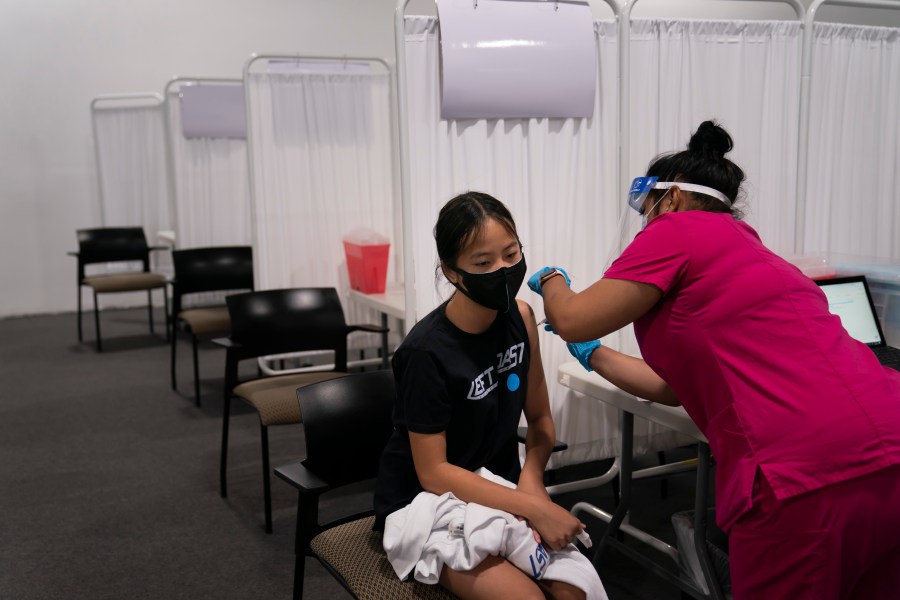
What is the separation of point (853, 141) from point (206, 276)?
3377 millimetres

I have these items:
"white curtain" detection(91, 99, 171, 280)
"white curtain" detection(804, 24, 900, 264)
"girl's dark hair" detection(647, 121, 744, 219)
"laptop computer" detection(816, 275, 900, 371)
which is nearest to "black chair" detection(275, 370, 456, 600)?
"girl's dark hair" detection(647, 121, 744, 219)

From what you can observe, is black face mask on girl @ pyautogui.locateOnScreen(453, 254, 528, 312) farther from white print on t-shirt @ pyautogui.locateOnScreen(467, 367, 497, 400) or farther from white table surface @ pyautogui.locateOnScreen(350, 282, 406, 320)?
white table surface @ pyautogui.locateOnScreen(350, 282, 406, 320)

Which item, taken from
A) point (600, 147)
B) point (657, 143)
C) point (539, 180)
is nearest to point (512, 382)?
point (539, 180)

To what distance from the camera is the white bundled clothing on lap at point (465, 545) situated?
1423 millimetres

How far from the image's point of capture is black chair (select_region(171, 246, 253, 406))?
4.46 meters

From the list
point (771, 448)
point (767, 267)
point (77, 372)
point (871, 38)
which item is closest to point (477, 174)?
point (767, 267)

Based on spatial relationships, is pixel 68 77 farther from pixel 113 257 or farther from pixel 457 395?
pixel 457 395

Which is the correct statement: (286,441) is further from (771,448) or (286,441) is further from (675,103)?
(771,448)

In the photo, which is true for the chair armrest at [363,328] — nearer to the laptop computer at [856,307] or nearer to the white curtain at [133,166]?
the laptop computer at [856,307]

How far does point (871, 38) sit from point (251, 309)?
2.49 m

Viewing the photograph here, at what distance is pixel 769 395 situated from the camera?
1.35 meters

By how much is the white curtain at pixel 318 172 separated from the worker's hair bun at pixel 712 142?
2490 mm

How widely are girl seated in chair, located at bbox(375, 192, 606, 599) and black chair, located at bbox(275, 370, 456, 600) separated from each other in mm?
73

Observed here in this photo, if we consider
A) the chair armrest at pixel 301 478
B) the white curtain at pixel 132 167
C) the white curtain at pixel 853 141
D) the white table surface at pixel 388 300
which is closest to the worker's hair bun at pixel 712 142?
the chair armrest at pixel 301 478
